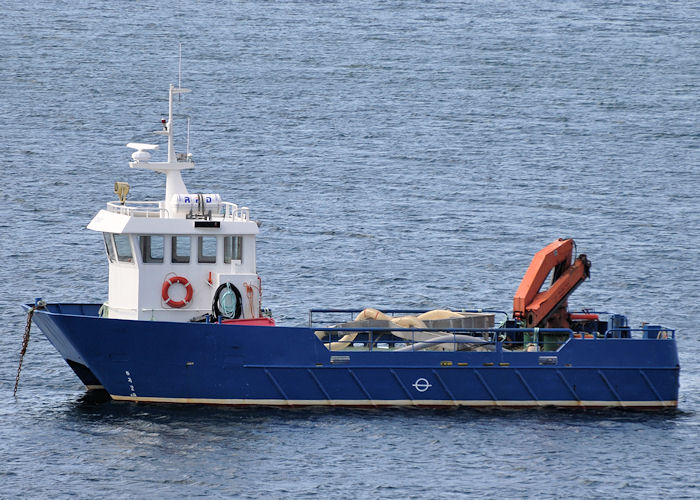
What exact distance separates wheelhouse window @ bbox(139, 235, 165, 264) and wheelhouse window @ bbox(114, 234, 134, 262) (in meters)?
0.34

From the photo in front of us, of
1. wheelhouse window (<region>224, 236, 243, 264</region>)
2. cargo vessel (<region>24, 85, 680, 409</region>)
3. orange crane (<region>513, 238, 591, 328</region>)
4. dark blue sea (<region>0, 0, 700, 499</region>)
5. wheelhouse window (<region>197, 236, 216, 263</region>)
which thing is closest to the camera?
dark blue sea (<region>0, 0, 700, 499</region>)

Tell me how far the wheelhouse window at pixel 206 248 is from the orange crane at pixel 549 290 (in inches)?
319

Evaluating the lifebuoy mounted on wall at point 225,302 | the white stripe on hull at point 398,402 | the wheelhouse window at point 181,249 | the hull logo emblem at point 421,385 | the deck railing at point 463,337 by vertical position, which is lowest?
the white stripe on hull at point 398,402

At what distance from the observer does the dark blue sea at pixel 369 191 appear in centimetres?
3142

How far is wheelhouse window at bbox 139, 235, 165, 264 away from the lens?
114 feet

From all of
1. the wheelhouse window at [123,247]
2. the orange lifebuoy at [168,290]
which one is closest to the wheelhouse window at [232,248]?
the orange lifebuoy at [168,290]

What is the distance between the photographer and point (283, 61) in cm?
10088

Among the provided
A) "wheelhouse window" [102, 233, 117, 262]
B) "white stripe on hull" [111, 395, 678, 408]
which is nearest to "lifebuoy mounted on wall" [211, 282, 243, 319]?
"white stripe on hull" [111, 395, 678, 408]

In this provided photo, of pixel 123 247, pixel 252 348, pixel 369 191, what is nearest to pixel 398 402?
pixel 252 348

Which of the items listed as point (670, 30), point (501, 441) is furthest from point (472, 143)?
point (501, 441)

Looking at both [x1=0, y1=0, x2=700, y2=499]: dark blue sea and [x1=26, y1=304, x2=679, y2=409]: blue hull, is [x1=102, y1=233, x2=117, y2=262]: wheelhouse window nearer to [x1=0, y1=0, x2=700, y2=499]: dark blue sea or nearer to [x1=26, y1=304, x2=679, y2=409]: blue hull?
[x1=26, y1=304, x2=679, y2=409]: blue hull

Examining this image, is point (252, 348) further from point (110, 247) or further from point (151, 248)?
point (110, 247)

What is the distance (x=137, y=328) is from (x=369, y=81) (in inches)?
2520

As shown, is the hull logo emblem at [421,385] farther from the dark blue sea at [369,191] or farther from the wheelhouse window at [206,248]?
the wheelhouse window at [206,248]
